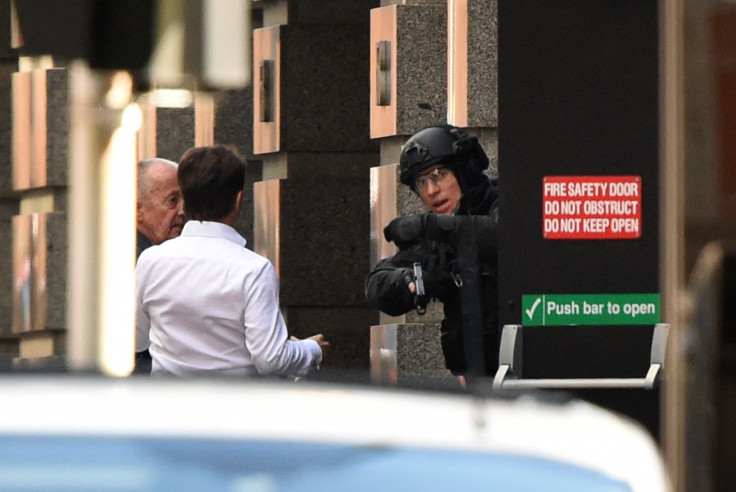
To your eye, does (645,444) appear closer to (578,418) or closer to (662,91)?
(578,418)

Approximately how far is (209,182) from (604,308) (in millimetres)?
1284

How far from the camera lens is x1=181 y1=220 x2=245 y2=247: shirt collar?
4.94m

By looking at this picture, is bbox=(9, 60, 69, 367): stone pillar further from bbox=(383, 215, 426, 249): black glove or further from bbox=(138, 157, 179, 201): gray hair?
bbox=(383, 215, 426, 249): black glove

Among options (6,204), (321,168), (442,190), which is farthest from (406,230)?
(6,204)

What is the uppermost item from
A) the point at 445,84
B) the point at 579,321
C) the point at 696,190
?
the point at 445,84

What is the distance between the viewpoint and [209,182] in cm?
502

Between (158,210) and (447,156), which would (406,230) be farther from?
(158,210)

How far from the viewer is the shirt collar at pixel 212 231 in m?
4.94

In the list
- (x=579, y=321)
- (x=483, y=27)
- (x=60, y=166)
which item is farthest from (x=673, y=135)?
(x=60, y=166)

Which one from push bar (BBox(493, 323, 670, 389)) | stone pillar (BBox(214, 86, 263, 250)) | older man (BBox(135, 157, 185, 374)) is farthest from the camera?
stone pillar (BBox(214, 86, 263, 250))

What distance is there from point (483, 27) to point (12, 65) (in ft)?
10.1

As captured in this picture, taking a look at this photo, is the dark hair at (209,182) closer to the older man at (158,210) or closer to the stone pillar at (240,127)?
the older man at (158,210)

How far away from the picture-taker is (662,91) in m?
5.54

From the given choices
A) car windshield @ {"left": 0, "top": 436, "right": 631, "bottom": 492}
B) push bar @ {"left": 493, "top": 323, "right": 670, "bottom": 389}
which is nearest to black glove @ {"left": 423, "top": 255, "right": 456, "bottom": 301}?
push bar @ {"left": 493, "top": 323, "right": 670, "bottom": 389}
